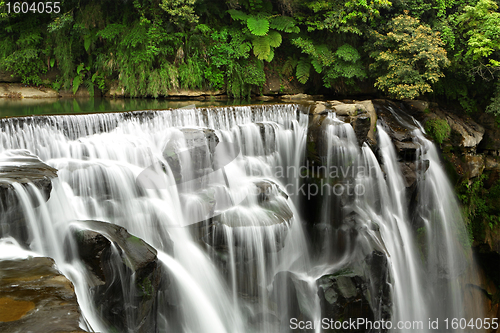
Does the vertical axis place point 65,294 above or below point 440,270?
above

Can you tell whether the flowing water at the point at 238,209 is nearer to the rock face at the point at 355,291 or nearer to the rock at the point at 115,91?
the rock face at the point at 355,291

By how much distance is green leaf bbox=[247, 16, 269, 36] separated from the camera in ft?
44.4

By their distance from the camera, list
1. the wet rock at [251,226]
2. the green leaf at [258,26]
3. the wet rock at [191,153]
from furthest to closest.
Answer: the green leaf at [258,26] → the wet rock at [191,153] → the wet rock at [251,226]

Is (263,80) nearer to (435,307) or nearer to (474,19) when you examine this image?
(474,19)

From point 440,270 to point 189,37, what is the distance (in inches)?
454

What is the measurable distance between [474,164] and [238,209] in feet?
25.1

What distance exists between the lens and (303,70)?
14180 mm

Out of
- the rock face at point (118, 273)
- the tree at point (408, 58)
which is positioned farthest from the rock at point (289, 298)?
the tree at point (408, 58)

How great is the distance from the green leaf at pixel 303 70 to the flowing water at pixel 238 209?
Answer: 15.7ft

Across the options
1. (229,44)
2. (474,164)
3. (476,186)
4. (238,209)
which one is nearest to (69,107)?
(229,44)

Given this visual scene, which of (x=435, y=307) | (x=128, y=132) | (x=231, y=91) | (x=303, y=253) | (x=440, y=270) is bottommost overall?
(x=435, y=307)

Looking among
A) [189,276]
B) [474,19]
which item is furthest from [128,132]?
[474,19]

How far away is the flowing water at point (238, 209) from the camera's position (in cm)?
589

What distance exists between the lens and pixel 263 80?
14.2 meters
